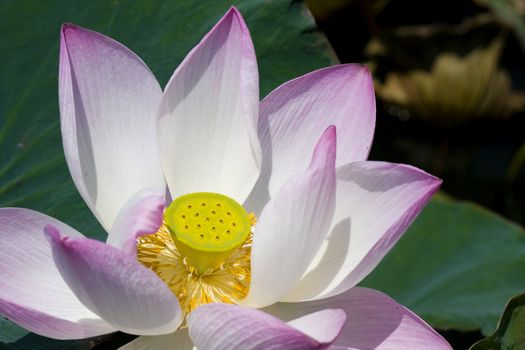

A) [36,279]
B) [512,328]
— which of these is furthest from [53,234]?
[512,328]

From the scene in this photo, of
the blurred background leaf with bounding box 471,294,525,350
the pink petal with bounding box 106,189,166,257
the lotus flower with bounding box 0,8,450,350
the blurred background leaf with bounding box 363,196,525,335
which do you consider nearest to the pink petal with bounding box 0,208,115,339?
the lotus flower with bounding box 0,8,450,350

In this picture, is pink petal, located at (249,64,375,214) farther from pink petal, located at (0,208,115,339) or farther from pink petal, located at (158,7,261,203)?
pink petal, located at (0,208,115,339)

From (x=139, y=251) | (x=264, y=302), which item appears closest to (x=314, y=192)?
(x=264, y=302)

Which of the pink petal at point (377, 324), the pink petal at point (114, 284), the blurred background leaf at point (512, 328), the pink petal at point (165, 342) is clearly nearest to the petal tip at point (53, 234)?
the pink petal at point (114, 284)

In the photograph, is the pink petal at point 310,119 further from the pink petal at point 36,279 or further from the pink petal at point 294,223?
the pink petal at point 36,279

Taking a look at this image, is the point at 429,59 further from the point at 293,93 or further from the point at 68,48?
the point at 68,48

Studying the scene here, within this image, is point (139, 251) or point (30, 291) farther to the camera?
point (139, 251)

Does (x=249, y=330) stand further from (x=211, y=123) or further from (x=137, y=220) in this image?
(x=211, y=123)
